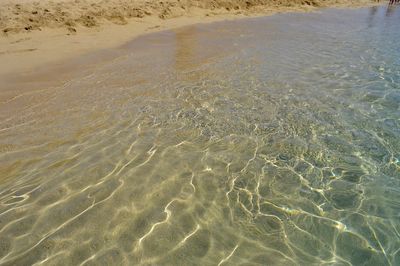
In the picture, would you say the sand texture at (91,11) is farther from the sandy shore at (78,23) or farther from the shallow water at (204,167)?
the shallow water at (204,167)

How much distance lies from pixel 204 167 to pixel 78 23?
797 centimetres

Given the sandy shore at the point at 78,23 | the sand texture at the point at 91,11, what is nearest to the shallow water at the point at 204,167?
the sandy shore at the point at 78,23

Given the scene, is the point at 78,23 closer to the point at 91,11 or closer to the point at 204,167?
the point at 91,11

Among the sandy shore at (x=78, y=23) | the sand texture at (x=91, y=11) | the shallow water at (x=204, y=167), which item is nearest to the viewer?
the shallow water at (x=204, y=167)

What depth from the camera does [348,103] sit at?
18.7 feet

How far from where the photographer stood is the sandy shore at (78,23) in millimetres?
8148

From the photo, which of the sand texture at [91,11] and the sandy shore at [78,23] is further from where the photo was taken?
the sand texture at [91,11]

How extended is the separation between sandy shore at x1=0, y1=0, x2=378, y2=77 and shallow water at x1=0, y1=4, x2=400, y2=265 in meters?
1.83

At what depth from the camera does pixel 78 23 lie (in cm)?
1014

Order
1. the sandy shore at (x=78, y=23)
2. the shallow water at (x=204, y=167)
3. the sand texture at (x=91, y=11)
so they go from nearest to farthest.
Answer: the shallow water at (x=204, y=167) < the sandy shore at (x=78, y=23) < the sand texture at (x=91, y=11)

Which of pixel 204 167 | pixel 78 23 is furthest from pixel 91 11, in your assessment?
pixel 204 167

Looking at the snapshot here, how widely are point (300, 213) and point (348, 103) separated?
9.98 ft

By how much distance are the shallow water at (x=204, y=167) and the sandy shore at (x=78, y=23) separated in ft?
5.99

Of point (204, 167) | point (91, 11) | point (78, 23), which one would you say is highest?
point (91, 11)
